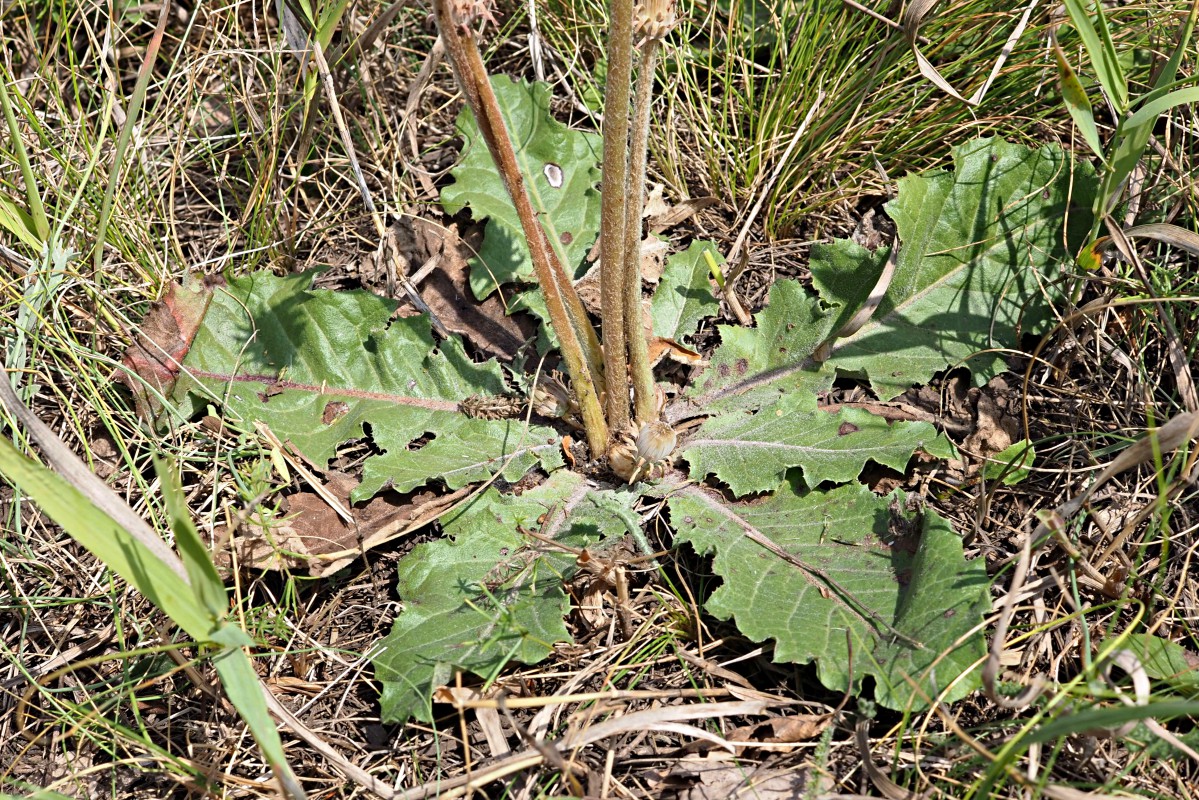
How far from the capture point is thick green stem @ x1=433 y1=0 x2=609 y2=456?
2090mm

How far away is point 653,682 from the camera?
2.37 meters

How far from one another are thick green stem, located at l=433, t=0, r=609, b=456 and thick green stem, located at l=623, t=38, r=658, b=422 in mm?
125

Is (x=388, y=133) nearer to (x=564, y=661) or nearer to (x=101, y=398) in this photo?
(x=101, y=398)

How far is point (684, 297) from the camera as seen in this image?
3.06m

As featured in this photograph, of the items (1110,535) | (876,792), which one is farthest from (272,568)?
→ (1110,535)

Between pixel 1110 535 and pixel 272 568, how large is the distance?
2.11m

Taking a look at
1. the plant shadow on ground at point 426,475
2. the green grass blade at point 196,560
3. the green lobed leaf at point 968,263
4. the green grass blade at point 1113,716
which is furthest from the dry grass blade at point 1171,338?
the green grass blade at point 196,560

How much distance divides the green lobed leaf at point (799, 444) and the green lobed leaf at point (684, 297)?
36cm

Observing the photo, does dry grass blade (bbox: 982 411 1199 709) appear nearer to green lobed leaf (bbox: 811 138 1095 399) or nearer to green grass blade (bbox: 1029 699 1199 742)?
green grass blade (bbox: 1029 699 1199 742)

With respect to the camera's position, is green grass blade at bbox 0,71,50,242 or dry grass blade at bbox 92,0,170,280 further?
green grass blade at bbox 0,71,50,242

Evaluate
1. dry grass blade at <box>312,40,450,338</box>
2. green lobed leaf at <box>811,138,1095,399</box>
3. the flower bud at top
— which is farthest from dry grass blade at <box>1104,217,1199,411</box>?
dry grass blade at <box>312,40,450,338</box>

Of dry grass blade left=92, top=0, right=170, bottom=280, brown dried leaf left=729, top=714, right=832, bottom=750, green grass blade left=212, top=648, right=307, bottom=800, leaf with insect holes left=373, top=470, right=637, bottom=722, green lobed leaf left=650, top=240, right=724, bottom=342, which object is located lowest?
brown dried leaf left=729, top=714, right=832, bottom=750

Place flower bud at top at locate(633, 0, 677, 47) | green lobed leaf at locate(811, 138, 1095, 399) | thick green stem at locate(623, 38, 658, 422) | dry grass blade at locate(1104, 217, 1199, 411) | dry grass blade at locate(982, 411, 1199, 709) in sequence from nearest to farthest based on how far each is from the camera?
dry grass blade at locate(982, 411, 1199, 709), flower bud at top at locate(633, 0, 677, 47), thick green stem at locate(623, 38, 658, 422), dry grass blade at locate(1104, 217, 1199, 411), green lobed leaf at locate(811, 138, 1095, 399)

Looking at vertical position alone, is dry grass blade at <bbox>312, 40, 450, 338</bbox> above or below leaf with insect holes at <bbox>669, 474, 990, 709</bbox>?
above
